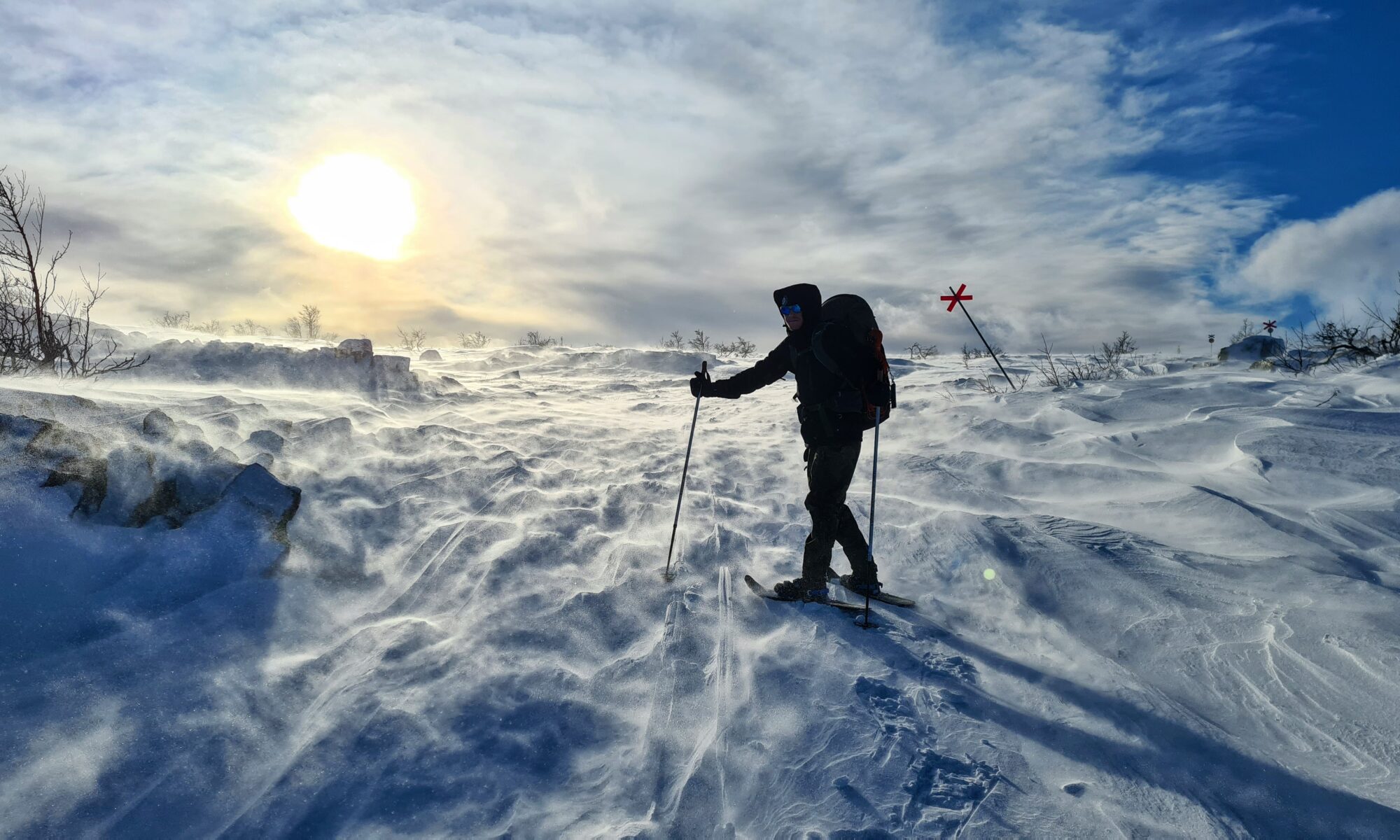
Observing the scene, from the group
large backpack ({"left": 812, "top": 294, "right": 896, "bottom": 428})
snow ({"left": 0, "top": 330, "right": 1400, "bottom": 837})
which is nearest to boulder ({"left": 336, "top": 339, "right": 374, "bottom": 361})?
snow ({"left": 0, "top": 330, "right": 1400, "bottom": 837})

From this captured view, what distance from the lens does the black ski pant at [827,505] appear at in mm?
3740

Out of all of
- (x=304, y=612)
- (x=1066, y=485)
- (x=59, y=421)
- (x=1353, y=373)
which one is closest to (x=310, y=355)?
(x=59, y=421)

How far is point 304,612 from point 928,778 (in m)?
3.01

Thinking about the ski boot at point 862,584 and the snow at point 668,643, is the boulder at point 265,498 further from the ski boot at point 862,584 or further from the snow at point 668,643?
the ski boot at point 862,584

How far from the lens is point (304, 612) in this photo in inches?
128

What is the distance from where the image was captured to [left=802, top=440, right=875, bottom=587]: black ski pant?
3740mm

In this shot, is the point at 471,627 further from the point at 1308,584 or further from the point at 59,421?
the point at 1308,584

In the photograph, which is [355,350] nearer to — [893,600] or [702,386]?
[702,386]

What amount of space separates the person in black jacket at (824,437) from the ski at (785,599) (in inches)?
A: 1.2

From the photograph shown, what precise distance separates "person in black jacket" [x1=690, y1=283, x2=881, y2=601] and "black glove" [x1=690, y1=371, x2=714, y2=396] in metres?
0.63

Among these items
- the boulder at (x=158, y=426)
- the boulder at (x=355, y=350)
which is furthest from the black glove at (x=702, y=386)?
the boulder at (x=355, y=350)

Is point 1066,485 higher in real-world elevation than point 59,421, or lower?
lower

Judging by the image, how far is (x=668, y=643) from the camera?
3.24 meters

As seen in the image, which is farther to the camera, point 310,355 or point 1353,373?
point 310,355
